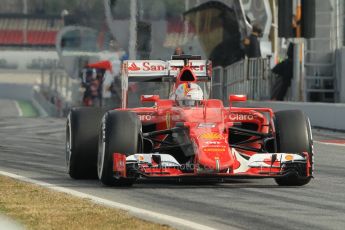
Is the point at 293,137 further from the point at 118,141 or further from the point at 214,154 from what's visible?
the point at 118,141

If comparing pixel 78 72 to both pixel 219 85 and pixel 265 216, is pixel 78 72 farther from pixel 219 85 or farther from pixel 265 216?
pixel 265 216

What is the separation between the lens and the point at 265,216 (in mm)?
11133

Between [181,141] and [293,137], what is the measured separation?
1.19 m

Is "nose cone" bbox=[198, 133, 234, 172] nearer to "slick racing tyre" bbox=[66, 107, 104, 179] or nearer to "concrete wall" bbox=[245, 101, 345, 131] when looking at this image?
"slick racing tyre" bbox=[66, 107, 104, 179]

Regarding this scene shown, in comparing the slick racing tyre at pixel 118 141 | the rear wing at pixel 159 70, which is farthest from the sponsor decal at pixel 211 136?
the rear wing at pixel 159 70

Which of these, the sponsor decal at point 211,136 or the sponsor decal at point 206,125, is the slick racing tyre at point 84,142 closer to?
the sponsor decal at point 206,125

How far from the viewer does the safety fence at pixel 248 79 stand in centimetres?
3578

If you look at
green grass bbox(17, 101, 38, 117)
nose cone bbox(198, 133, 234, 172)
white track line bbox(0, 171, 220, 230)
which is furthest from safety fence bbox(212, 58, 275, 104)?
nose cone bbox(198, 133, 234, 172)

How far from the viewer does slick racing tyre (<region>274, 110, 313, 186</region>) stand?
45.9 feet

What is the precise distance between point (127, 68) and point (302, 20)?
16961mm

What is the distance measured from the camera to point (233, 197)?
506 inches

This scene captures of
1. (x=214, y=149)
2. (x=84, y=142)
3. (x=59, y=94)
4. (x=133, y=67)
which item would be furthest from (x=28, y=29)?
(x=214, y=149)

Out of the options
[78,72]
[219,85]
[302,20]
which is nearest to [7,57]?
[78,72]

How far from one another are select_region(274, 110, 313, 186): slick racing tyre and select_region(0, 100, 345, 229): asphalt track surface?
164 mm
